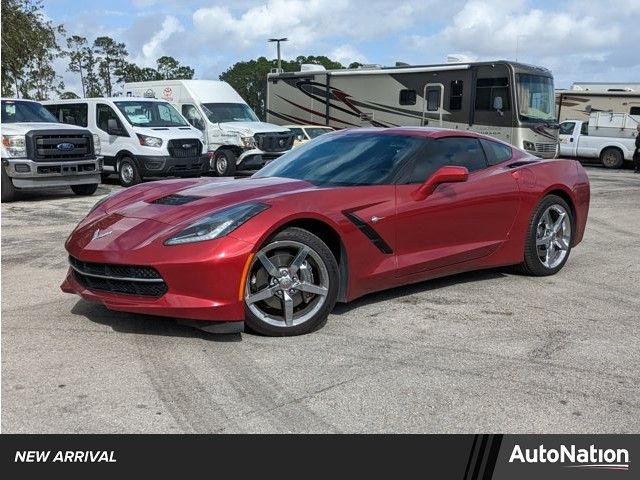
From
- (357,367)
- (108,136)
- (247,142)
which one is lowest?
(357,367)

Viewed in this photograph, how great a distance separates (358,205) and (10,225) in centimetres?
636

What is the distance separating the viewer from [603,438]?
303cm

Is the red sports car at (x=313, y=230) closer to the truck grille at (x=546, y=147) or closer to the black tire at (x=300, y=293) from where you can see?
the black tire at (x=300, y=293)

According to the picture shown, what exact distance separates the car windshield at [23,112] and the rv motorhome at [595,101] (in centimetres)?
1861

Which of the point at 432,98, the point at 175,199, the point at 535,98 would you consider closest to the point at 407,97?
the point at 432,98

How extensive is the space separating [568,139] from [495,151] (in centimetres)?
2038

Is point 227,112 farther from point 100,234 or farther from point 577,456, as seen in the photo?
point 577,456

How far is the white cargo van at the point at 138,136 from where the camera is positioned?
15.0m

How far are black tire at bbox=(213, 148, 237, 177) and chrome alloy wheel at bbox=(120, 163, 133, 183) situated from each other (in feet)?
9.31

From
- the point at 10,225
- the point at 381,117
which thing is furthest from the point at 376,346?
the point at 381,117

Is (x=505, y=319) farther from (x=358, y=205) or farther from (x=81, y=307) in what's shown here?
(x=81, y=307)

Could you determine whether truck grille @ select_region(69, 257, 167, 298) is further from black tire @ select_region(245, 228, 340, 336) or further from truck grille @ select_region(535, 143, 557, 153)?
truck grille @ select_region(535, 143, 557, 153)

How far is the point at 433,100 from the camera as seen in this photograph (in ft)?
65.5

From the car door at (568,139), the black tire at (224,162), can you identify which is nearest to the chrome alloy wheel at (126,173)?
the black tire at (224,162)
